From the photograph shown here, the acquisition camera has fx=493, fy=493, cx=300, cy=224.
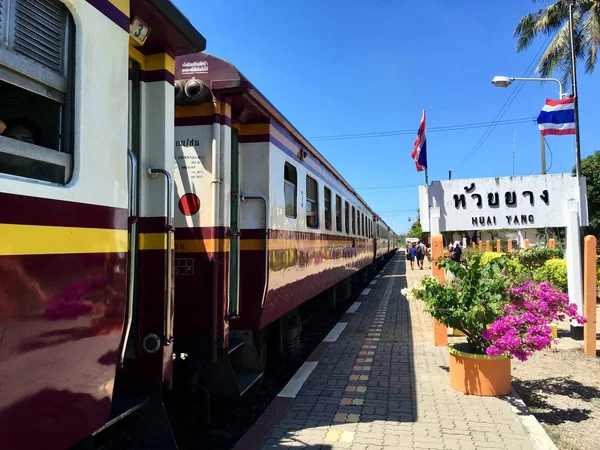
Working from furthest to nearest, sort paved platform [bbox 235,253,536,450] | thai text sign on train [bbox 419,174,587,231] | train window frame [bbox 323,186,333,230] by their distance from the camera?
train window frame [bbox 323,186,333,230] < thai text sign on train [bbox 419,174,587,231] < paved platform [bbox 235,253,536,450]

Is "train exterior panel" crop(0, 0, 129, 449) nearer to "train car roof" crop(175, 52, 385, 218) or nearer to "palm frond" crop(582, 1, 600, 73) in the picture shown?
"train car roof" crop(175, 52, 385, 218)

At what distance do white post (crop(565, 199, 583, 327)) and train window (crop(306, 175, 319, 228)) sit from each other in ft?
12.3

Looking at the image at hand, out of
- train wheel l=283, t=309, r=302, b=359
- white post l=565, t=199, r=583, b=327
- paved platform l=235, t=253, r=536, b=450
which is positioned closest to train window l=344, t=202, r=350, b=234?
paved platform l=235, t=253, r=536, b=450

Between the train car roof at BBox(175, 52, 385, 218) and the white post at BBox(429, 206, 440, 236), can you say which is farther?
the white post at BBox(429, 206, 440, 236)

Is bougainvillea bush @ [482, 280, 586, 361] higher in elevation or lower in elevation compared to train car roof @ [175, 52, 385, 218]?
lower

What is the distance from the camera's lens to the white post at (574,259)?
23.6ft

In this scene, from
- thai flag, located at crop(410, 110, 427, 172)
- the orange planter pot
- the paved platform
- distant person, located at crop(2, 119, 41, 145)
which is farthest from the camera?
thai flag, located at crop(410, 110, 427, 172)

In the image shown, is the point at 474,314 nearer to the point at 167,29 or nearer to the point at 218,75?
the point at 218,75

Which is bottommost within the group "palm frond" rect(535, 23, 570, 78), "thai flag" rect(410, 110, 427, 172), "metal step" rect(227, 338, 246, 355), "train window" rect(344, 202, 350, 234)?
"metal step" rect(227, 338, 246, 355)

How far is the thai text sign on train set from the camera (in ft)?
24.7

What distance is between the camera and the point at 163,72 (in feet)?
10.0

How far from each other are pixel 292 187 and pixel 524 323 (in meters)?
2.80

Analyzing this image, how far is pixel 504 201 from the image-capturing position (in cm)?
769

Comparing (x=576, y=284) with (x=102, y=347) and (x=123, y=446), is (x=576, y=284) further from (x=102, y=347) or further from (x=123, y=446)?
(x=102, y=347)
